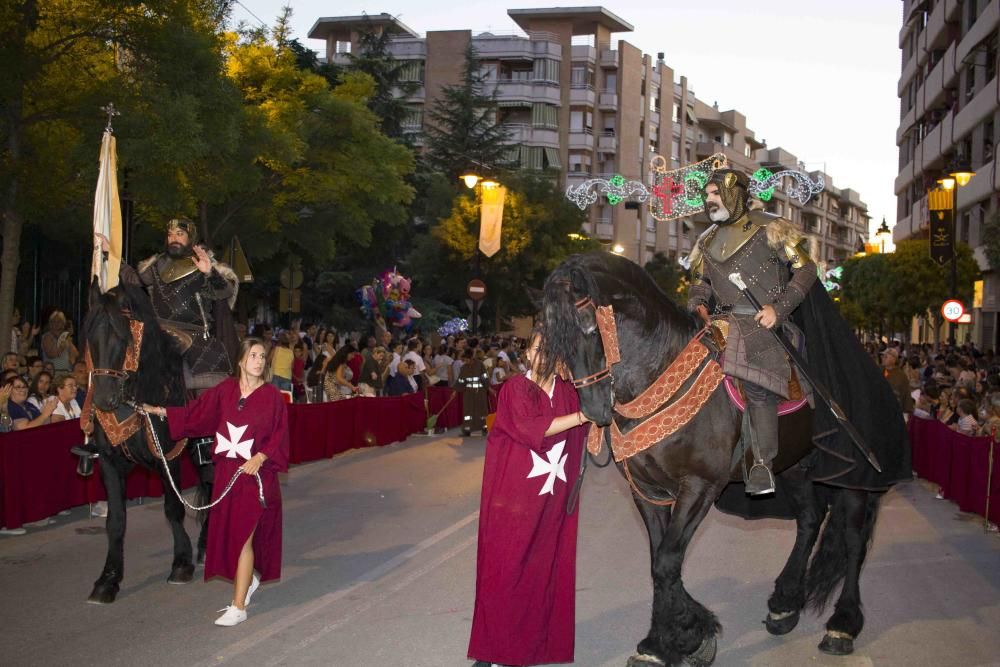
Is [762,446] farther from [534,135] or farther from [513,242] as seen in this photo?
[534,135]

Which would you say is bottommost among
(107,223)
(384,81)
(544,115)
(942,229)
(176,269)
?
(176,269)

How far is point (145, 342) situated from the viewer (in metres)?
8.83

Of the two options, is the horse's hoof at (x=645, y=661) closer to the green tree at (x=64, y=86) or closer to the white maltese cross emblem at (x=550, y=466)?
the white maltese cross emblem at (x=550, y=466)

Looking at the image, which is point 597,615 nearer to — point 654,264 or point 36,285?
point 36,285

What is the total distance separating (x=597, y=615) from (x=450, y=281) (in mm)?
44279

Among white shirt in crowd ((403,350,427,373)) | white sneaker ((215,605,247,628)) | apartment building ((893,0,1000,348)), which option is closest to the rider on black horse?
white sneaker ((215,605,247,628))

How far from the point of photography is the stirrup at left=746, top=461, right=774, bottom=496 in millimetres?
6836

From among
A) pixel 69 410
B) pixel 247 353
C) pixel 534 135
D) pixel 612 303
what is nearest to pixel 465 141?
pixel 534 135

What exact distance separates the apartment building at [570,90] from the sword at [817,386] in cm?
6457

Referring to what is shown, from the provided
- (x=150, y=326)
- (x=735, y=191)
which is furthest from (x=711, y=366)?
(x=150, y=326)

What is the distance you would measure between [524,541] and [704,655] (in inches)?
54.5

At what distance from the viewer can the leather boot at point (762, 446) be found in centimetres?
685

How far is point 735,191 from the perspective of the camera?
23.8 ft

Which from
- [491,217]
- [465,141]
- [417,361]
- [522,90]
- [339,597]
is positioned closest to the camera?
[339,597]
